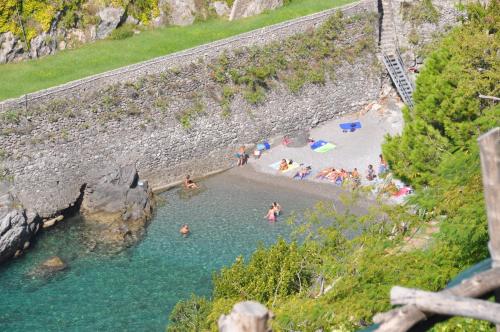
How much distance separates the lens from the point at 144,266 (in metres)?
27.7

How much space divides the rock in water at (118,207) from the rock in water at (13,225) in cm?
238

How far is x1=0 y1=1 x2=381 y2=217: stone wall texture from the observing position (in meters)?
31.9

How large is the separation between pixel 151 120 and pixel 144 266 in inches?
360

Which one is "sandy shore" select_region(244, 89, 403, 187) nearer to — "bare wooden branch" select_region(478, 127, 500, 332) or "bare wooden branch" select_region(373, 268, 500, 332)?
"bare wooden branch" select_region(478, 127, 500, 332)

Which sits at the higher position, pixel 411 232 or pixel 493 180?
pixel 493 180

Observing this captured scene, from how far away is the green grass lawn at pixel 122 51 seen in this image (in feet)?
114

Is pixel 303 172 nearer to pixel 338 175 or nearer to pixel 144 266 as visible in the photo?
pixel 338 175

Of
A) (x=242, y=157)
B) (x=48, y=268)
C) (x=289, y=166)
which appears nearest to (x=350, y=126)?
(x=289, y=166)

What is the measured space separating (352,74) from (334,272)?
960 inches

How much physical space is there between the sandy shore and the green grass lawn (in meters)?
6.22

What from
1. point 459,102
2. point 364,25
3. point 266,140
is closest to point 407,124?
point 459,102

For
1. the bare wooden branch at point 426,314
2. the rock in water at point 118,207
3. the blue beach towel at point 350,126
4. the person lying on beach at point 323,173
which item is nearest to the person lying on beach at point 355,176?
the person lying on beach at point 323,173

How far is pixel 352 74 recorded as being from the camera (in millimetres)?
40062

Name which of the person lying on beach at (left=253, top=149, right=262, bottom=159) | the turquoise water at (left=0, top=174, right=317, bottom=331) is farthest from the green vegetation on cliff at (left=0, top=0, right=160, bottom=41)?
the turquoise water at (left=0, top=174, right=317, bottom=331)
